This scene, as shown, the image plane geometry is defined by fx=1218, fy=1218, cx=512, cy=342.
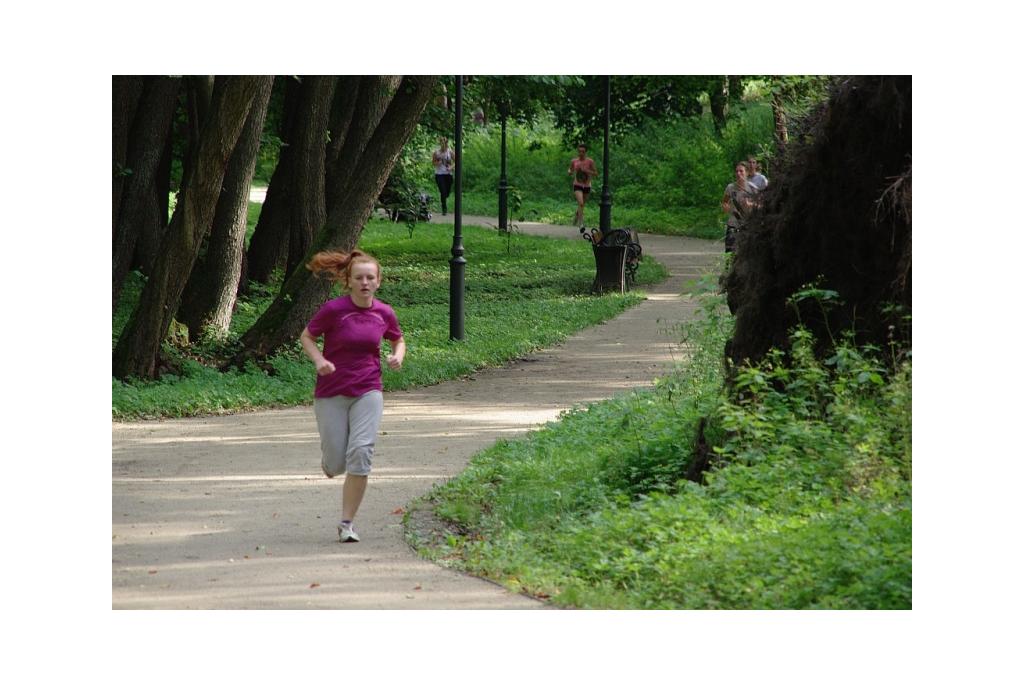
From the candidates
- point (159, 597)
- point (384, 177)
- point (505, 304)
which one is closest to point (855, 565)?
point (159, 597)

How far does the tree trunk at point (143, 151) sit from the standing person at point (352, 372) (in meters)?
9.18

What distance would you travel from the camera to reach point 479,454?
10.4 metres

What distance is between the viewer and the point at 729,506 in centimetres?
727

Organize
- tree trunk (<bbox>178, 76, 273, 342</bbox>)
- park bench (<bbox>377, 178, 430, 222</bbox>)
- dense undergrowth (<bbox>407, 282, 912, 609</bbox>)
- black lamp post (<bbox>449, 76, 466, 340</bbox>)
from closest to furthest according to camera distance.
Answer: dense undergrowth (<bbox>407, 282, 912, 609</bbox>) < tree trunk (<bbox>178, 76, 273, 342</bbox>) < black lamp post (<bbox>449, 76, 466, 340</bbox>) < park bench (<bbox>377, 178, 430, 222</bbox>)

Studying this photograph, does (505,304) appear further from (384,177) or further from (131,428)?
(131,428)

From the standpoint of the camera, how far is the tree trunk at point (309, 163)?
725 inches

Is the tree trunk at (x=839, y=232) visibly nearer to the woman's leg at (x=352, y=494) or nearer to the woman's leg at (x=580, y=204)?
the woman's leg at (x=352, y=494)

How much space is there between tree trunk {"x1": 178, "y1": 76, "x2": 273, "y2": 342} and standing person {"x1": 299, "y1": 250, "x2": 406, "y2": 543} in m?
7.82

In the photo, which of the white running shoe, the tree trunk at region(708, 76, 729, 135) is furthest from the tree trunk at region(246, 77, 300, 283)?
the tree trunk at region(708, 76, 729, 135)

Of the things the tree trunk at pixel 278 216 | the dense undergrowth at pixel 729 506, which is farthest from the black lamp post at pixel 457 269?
the dense undergrowth at pixel 729 506

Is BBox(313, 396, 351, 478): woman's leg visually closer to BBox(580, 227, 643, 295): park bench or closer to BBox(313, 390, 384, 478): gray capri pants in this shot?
BBox(313, 390, 384, 478): gray capri pants

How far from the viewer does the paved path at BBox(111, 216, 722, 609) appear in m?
6.64

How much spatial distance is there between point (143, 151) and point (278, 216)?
13.6ft
